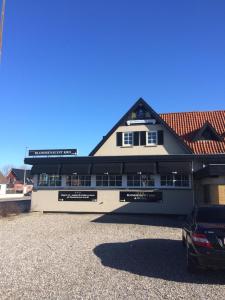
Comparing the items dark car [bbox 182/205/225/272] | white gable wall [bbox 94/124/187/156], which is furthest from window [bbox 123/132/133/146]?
dark car [bbox 182/205/225/272]

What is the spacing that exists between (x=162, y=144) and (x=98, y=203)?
676cm

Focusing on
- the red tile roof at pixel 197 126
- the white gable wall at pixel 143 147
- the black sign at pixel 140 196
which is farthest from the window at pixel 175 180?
the red tile roof at pixel 197 126

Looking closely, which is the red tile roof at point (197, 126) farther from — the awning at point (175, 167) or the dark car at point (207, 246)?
the dark car at point (207, 246)

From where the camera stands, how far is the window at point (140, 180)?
24172mm

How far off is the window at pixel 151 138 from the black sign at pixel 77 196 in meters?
5.87

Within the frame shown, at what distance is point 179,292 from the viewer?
22.1 feet

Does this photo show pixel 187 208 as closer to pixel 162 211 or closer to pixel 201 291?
pixel 162 211

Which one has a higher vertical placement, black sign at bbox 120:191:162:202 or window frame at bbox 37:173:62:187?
window frame at bbox 37:173:62:187

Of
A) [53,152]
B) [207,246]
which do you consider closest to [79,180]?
[53,152]

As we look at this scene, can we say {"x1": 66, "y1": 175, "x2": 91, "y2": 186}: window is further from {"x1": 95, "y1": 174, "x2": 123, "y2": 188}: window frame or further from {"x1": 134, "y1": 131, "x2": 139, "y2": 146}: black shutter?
{"x1": 134, "y1": 131, "x2": 139, "y2": 146}: black shutter

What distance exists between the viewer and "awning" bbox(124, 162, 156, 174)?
2342 cm

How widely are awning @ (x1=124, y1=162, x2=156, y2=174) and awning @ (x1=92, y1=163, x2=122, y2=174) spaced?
525 millimetres

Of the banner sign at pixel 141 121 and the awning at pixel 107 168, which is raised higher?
the banner sign at pixel 141 121

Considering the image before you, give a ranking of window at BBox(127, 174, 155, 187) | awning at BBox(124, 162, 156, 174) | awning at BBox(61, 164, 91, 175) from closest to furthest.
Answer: awning at BBox(124, 162, 156, 174)
window at BBox(127, 174, 155, 187)
awning at BBox(61, 164, 91, 175)
